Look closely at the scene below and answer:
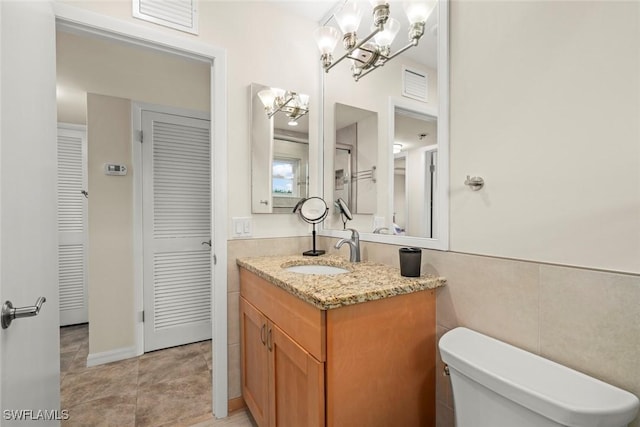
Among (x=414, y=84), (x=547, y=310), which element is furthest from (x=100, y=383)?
(x=414, y=84)

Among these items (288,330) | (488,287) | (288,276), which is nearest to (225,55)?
(288,276)

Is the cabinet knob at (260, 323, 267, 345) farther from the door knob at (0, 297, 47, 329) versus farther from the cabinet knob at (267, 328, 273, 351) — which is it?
the door knob at (0, 297, 47, 329)

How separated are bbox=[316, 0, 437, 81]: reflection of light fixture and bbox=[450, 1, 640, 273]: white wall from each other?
14 cm

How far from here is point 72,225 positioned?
3.10m

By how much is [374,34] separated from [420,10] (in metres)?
0.21

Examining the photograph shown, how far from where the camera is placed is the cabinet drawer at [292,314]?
90cm

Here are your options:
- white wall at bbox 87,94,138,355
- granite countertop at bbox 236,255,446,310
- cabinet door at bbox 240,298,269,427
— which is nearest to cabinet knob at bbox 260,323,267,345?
cabinet door at bbox 240,298,269,427

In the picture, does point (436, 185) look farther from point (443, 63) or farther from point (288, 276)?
point (288, 276)

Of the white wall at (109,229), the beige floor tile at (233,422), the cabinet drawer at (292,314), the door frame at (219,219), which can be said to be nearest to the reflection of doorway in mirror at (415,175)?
the cabinet drawer at (292,314)

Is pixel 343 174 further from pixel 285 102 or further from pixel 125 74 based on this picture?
pixel 125 74

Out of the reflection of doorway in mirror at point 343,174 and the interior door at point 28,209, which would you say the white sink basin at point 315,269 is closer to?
the reflection of doorway in mirror at point 343,174

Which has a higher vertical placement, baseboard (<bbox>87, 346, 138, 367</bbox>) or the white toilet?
the white toilet

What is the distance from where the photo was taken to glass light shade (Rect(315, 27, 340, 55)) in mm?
1566

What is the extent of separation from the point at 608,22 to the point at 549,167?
0.39 m
